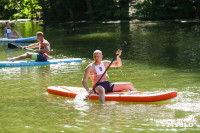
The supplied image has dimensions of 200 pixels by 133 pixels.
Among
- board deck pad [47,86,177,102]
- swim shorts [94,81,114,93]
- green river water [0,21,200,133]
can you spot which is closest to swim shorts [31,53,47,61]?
green river water [0,21,200,133]

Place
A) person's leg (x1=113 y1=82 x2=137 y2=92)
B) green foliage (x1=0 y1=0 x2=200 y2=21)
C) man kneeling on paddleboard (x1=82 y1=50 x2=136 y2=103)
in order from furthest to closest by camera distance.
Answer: green foliage (x1=0 y1=0 x2=200 y2=21)
person's leg (x1=113 y1=82 x2=137 y2=92)
man kneeling on paddleboard (x1=82 y1=50 x2=136 y2=103)

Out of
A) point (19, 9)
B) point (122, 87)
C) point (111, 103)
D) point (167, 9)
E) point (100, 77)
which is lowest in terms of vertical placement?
point (111, 103)

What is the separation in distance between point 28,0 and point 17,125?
43.1 metres

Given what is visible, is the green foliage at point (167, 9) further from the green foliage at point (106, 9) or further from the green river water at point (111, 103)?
the green river water at point (111, 103)

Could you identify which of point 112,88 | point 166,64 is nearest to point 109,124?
point 112,88

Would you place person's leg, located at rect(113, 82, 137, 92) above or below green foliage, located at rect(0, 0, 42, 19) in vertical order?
below

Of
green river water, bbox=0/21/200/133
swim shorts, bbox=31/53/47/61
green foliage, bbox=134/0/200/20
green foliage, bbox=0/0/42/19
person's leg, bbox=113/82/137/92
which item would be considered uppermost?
green foliage, bbox=0/0/42/19

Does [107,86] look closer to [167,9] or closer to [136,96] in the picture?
[136,96]

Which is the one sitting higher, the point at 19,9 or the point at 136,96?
the point at 19,9

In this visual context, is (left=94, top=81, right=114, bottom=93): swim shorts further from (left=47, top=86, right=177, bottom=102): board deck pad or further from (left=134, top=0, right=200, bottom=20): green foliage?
(left=134, top=0, right=200, bottom=20): green foliage

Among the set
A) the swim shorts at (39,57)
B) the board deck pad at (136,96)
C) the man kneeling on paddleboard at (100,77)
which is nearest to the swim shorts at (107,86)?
the man kneeling on paddleboard at (100,77)

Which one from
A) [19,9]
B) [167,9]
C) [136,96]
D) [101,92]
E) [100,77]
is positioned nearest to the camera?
[136,96]

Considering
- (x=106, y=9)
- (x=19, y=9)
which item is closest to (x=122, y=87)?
(x=106, y=9)

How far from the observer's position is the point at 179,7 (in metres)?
32.6
